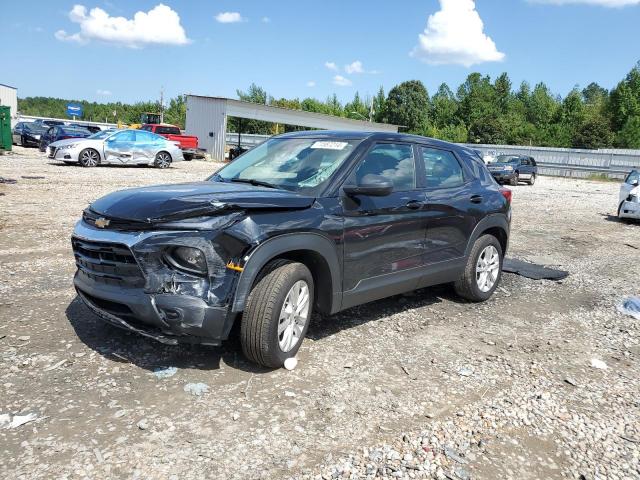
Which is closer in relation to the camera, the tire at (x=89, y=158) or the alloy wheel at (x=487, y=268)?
the alloy wheel at (x=487, y=268)

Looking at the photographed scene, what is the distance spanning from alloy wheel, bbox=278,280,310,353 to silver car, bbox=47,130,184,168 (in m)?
18.3

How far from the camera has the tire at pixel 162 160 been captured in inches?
869

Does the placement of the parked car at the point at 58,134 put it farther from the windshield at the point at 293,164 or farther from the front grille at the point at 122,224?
the front grille at the point at 122,224

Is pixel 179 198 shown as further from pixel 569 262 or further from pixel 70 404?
pixel 569 262

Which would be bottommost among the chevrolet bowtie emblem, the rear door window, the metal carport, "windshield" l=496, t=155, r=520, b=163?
the chevrolet bowtie emblem

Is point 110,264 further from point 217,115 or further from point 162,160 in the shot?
point 217,115

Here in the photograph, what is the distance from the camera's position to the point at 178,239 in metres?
3.40

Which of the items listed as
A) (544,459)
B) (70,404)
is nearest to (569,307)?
(544,459)

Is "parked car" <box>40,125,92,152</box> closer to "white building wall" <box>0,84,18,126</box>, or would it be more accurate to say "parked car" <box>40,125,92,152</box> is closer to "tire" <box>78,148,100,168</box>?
"tire" <box>78,148,100,168</box>

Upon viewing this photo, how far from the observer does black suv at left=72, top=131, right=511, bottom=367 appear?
135 inches

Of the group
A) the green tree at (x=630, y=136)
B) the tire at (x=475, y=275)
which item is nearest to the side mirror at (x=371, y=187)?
the tire at (x=475, y=275)

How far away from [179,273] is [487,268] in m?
3.80

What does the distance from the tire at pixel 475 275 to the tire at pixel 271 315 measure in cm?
243

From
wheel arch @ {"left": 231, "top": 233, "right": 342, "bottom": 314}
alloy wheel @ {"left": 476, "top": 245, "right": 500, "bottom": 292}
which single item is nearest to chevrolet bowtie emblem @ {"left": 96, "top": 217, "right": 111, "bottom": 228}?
wheel arch @ {"left": 231, "top": 233, "right": 342, "bottom": 314}
